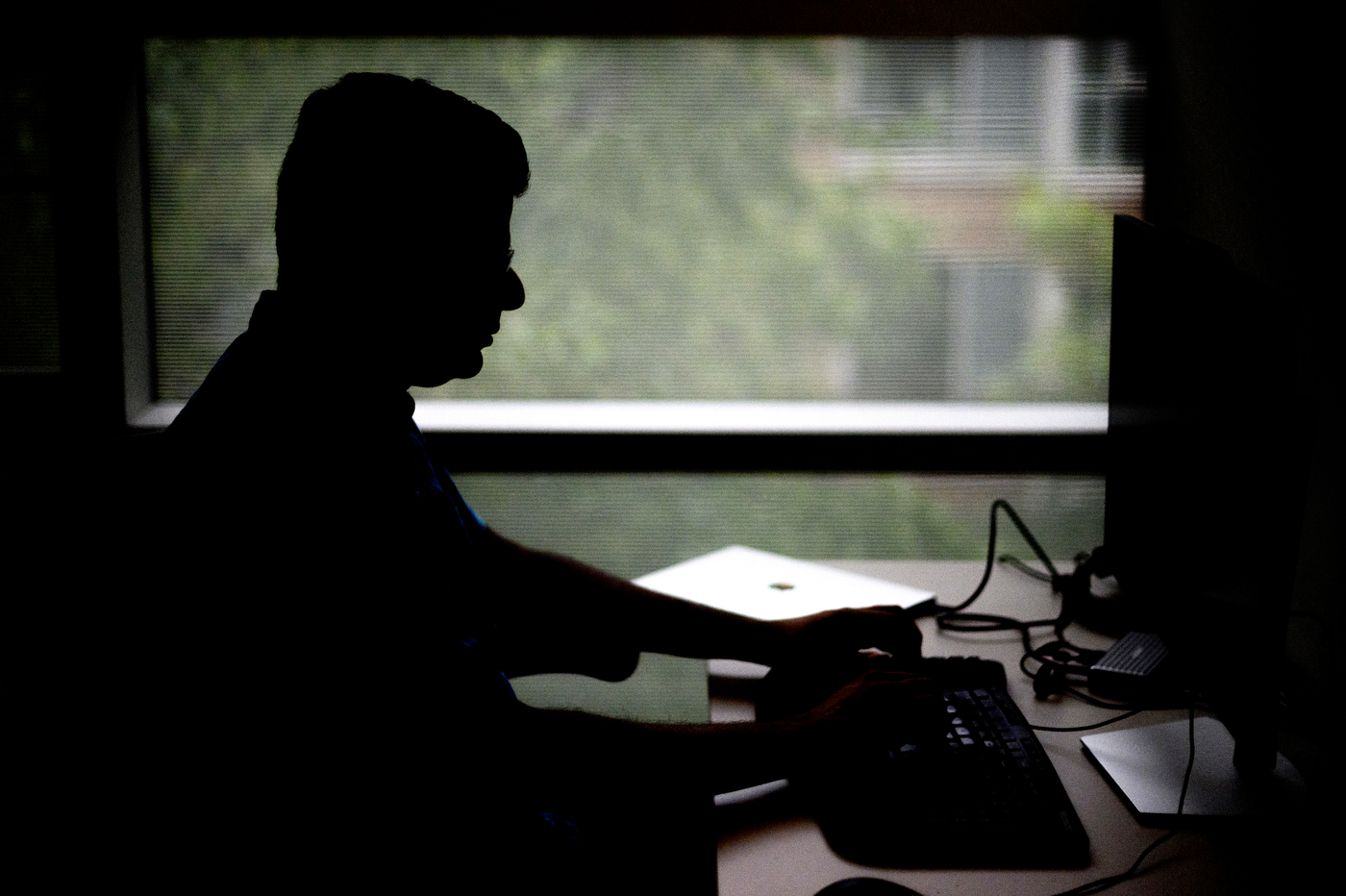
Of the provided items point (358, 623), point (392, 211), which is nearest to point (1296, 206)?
point (392, 211)

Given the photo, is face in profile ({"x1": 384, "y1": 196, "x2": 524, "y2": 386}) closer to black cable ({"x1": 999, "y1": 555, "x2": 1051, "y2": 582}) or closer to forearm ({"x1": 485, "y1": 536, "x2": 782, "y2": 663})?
forearm ({"x1": 485, "y1": 536, "x2": 782, "y2": 663})

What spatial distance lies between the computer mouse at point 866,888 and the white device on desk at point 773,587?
551 mm

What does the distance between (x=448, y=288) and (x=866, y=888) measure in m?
0.68

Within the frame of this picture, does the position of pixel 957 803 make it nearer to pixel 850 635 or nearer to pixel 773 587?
pixel 850 635

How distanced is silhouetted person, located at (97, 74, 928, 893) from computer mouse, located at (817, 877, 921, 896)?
17 centimetres

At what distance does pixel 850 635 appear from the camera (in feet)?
4.42

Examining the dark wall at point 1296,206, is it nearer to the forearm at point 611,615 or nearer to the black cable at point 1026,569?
the black cable at point 1026,569

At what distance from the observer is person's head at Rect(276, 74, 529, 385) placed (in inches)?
39.0

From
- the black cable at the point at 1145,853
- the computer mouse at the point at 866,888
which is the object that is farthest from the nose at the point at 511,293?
the black cable at the point at 1145,853

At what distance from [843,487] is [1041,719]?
98 cm

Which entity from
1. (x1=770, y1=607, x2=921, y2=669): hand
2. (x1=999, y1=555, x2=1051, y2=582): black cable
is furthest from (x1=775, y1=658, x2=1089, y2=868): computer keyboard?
(x1=999, y1=555, x2=1051, y2=582): black cable

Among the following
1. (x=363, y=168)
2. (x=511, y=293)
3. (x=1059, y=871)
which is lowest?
(x=1059, y=871)

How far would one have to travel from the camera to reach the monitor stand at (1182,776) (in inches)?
40.3

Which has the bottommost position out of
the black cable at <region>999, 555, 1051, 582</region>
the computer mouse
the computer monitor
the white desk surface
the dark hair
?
the white desk surface
